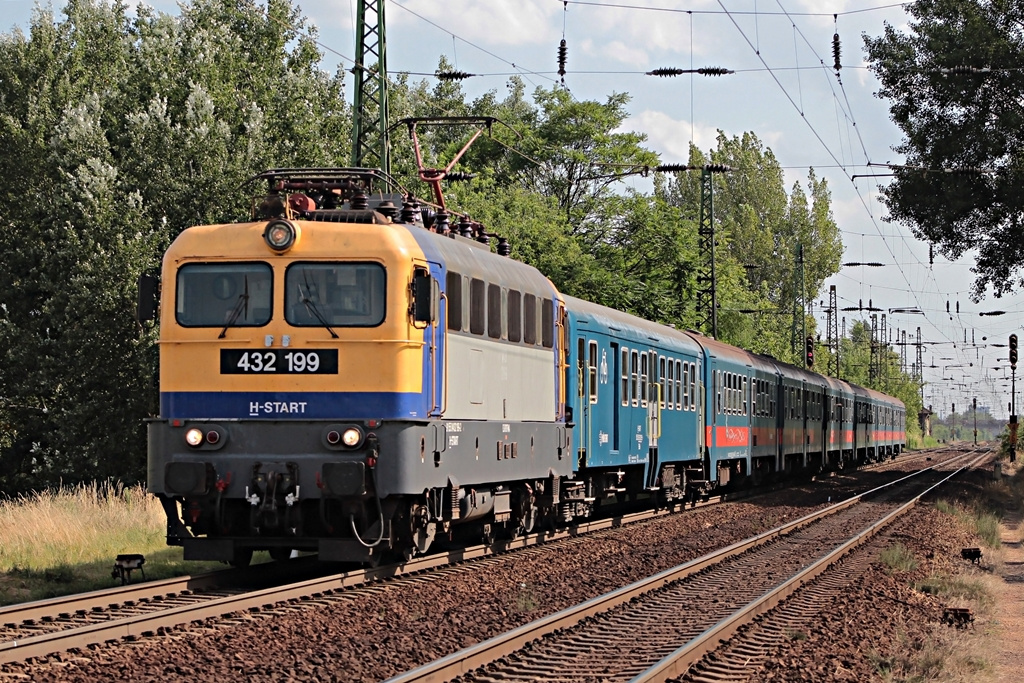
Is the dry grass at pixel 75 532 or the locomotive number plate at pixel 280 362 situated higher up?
the locomotive number plate at pixel 280 362

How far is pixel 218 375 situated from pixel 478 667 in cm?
493

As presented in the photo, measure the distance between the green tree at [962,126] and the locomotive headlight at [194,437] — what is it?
930 inches

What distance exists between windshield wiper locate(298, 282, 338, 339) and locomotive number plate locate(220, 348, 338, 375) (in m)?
0.21

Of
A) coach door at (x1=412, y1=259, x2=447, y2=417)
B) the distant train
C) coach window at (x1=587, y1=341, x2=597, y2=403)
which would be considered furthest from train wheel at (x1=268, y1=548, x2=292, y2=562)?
coach window at (x1=587, y1=341, x2=597, y2=403)

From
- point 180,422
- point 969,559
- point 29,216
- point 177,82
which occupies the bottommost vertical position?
point 969,559

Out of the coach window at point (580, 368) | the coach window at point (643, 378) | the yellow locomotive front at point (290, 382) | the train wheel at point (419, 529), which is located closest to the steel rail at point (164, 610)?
the train wheel at point (419, 529)

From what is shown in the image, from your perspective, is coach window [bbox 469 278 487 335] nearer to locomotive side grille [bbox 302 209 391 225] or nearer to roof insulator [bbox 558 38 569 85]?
locomotive side grille [bbox 302 209 391 225]

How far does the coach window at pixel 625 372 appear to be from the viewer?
21.1 meters

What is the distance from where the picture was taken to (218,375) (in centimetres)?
1267

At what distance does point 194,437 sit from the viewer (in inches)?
493

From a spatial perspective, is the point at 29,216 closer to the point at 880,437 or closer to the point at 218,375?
the point at 218,375

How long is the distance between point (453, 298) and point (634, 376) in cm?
858

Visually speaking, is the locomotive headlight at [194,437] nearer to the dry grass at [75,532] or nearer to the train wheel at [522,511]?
the dry grass at [75,532]

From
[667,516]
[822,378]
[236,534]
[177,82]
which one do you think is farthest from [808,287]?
[236,534]
